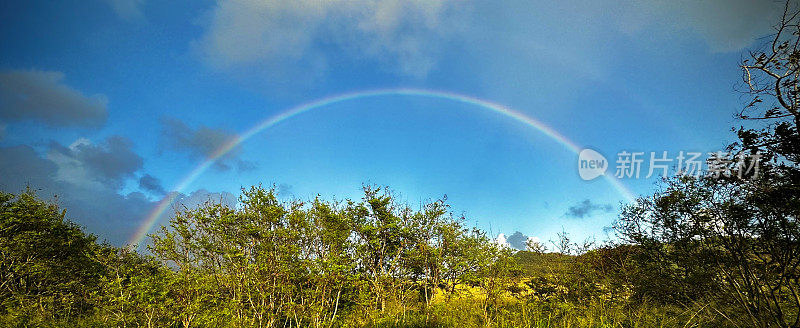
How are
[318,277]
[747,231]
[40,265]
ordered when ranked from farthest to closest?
[40,265], [318,277], [747,231]

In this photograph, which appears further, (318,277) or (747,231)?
(318,277)

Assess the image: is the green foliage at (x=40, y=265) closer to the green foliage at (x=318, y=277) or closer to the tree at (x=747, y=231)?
the green foliage at (x=318, y=277)

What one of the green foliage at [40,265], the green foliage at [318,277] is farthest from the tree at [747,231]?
the green foliage at [40,265]

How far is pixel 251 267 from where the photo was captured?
9398mm

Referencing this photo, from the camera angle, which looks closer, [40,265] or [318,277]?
[318,277]

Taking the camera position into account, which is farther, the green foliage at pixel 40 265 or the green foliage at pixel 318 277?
the green foliage at pixel 40 265

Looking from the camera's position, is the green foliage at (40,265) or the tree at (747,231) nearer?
the tree at (747,231)

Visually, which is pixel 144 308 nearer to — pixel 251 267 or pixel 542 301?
pixel 251 267

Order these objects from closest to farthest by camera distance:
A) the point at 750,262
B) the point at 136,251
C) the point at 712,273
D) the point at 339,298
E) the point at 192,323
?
the point at 750,262 < the point at 712,273 < the point at 192,323 < the point at 136,251 < the point at 339,298

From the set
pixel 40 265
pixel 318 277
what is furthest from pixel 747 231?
pixel 40 265

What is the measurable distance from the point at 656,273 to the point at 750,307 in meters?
1.87

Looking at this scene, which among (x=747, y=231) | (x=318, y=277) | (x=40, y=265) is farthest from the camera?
(x=40, y=265)

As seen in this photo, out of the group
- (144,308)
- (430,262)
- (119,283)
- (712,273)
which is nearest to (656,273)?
(712,273)

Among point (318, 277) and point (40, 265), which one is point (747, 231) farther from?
point (40, 265)
